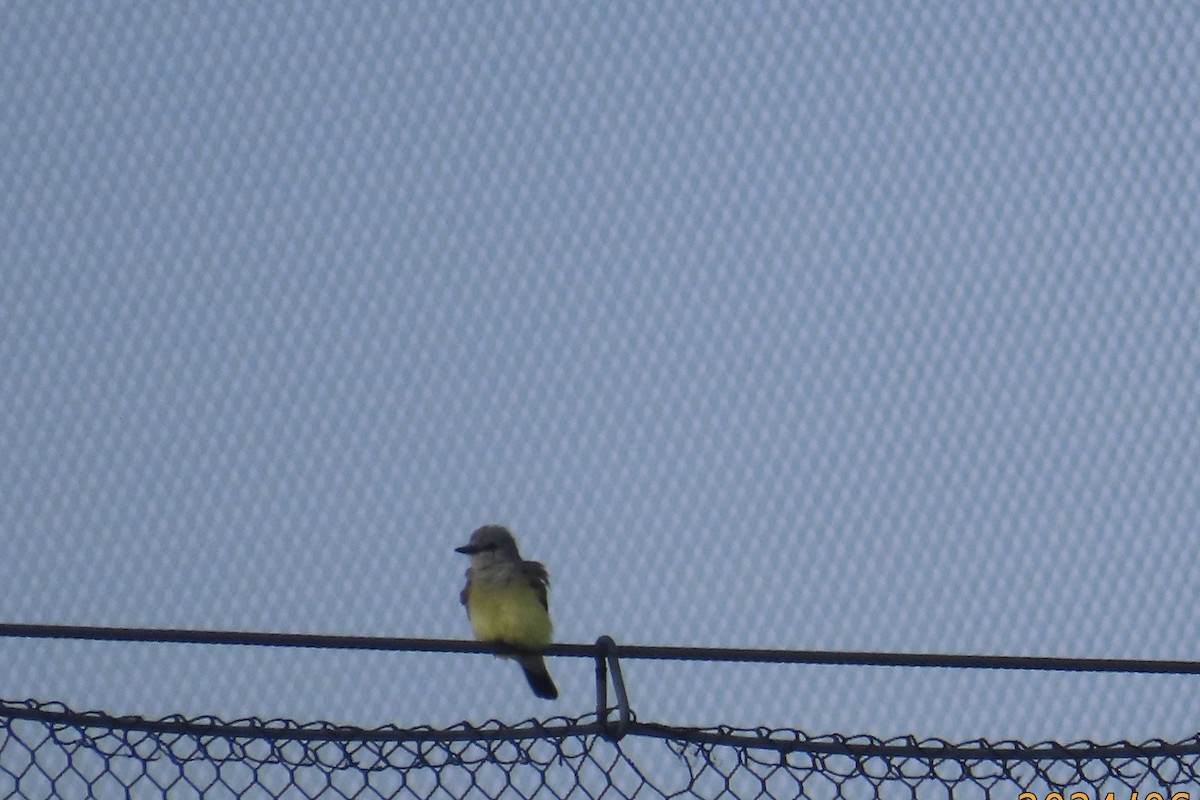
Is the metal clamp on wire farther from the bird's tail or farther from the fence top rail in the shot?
the bird's tail

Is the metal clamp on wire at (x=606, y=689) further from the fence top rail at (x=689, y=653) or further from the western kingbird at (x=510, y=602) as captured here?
the western kingbird at (x=510, y=602)

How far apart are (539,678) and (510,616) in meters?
0.11

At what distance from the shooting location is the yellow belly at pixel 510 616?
6.76ft

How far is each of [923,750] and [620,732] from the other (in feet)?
0.72

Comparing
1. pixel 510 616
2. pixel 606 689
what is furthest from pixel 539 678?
pixel 606 689

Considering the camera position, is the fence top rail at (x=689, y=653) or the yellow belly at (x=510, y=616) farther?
the yellow belly at (x=510, y=616)

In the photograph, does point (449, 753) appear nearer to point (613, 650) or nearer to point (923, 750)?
point (613, 650)

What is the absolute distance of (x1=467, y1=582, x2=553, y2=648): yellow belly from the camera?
2061 mm

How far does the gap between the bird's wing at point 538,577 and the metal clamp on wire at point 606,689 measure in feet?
2.89

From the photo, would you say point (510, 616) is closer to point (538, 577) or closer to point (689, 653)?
point (538, 577)

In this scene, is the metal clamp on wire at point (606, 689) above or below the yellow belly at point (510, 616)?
below

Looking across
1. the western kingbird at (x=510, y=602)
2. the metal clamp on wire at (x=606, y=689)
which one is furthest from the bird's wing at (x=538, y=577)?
the metal clamp on wire at (x=606, y=689)

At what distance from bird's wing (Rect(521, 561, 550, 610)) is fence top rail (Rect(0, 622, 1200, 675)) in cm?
90

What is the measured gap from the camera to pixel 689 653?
119 cm
